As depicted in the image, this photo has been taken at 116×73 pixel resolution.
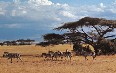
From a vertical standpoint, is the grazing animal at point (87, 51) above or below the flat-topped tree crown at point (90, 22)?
below

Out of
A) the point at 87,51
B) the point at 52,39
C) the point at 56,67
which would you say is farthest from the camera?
the point at 52,39

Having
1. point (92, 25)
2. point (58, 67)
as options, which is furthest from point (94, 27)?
point (58, 67)

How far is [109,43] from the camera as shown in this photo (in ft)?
172

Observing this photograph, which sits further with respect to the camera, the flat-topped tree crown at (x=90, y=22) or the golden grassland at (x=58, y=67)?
the flat-topped tree crown at (x=90, y=22)

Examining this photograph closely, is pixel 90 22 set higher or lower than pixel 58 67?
higher

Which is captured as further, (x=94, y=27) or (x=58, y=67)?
(x=94, y=27)

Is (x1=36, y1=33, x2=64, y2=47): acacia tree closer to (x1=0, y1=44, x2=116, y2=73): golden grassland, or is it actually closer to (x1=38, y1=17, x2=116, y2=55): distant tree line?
(x1=38, y1=17, x2=116, y2=55): distant tree line

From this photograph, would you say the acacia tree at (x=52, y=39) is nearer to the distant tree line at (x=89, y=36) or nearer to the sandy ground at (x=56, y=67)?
the distant tree line at (x=89, y=36)

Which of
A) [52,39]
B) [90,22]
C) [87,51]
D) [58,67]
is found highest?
[90,22]

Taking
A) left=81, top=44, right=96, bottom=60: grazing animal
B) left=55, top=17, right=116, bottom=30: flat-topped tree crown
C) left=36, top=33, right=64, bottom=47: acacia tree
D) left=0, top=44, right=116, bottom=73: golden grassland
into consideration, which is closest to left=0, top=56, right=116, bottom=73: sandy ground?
left=0, top=44, right=116, bottom=73: golden grassland

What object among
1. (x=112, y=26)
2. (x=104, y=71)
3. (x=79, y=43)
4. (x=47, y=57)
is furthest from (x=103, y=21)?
(x=104, y=71)

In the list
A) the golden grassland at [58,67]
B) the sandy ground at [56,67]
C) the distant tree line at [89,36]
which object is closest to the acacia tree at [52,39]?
the distant tree line at [89,36]

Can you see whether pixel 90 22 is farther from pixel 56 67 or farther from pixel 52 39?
pixel 56 67

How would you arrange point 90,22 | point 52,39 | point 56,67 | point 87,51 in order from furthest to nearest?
point 52,39
point 90,22
point 87,51
point 56,67
